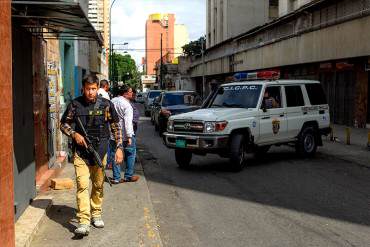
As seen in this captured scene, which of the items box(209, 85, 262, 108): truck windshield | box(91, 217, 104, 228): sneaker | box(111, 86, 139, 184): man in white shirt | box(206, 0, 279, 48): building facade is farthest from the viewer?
box(206, 0, 279, 48): building facade

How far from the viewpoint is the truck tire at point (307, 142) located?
533 inches

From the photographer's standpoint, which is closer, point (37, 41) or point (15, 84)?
point (15, 84)

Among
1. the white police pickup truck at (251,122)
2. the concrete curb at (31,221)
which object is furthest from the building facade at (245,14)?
the concrete curb at (31,221)

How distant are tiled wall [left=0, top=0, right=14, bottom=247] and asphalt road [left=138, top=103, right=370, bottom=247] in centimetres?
218

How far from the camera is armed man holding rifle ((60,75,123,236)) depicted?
20.9 feet

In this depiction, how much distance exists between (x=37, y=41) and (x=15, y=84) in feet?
9.26

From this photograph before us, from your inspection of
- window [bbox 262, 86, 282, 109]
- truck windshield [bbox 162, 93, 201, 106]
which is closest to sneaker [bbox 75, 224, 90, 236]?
window [bbox 262, 86, 282, 109]

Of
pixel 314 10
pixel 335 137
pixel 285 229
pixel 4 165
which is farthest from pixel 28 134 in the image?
pixel 314 10

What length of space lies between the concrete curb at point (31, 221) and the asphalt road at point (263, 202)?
5.12 feet

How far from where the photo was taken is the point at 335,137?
1881cm

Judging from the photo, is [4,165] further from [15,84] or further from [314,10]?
[314,10]

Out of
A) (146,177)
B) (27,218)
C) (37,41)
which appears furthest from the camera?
(146,177)

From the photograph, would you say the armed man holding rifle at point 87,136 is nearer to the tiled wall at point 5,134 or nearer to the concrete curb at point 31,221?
the concrete curb at point 31,221

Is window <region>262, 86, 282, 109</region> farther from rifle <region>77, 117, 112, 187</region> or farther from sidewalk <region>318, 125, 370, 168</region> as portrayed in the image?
rifle <region>77, 117, 112, 187</region>
